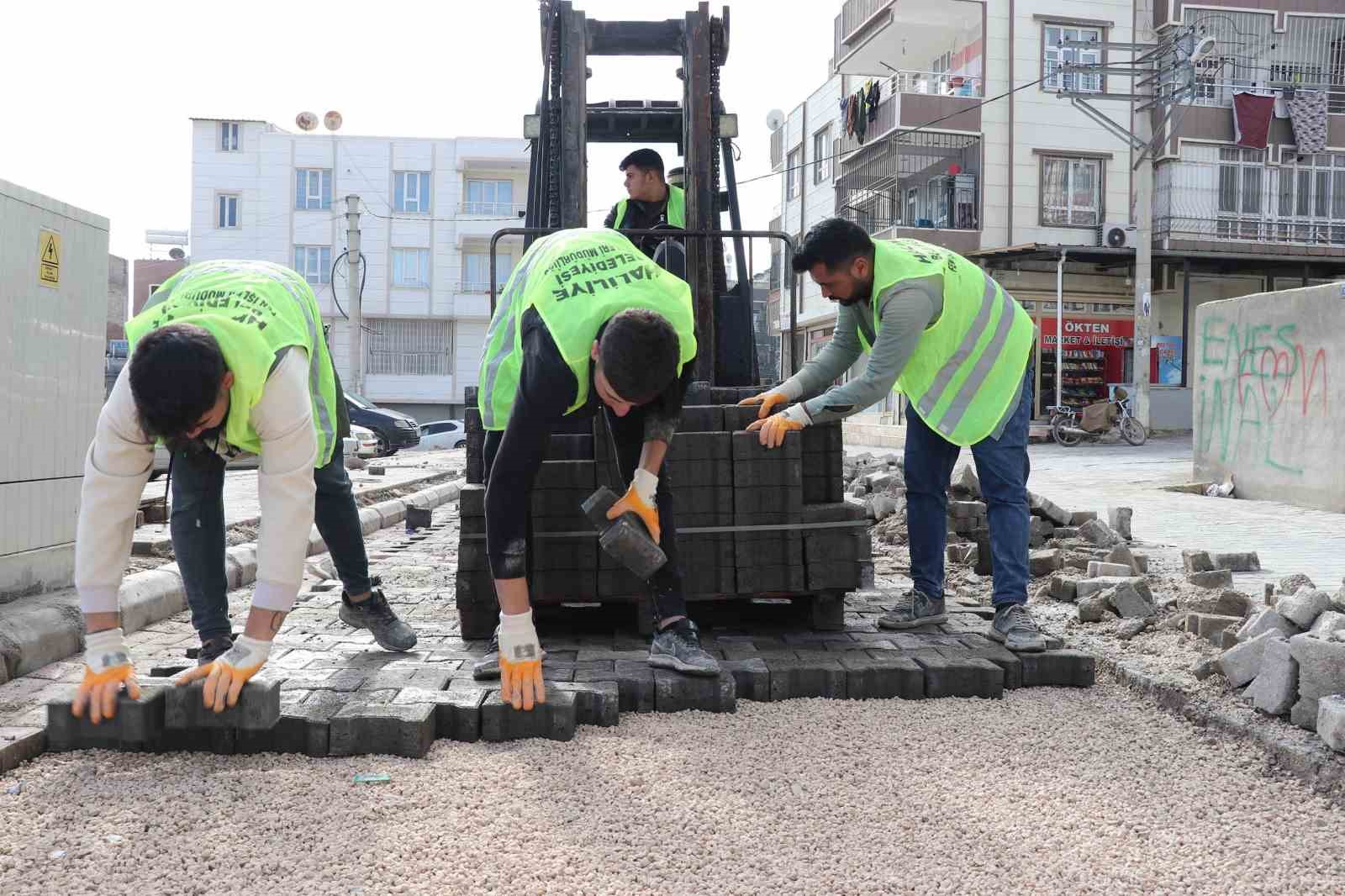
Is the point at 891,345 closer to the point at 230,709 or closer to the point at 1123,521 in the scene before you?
the point at 230,709

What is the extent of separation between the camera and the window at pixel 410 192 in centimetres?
4119

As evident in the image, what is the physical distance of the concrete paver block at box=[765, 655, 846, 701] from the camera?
11.9ft

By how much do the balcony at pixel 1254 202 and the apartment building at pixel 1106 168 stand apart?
39 millimetres

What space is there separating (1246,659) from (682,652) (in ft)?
6.12

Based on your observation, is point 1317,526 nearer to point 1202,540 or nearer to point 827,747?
point 1202,540

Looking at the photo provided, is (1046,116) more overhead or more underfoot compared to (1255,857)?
more overhead

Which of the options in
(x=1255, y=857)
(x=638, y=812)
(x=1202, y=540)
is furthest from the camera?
(x=1202, y=540)

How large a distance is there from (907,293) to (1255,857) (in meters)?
2.25

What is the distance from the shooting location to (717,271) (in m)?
5.76

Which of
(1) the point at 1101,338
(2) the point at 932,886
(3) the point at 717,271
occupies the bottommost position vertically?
(2) the point at 932,886

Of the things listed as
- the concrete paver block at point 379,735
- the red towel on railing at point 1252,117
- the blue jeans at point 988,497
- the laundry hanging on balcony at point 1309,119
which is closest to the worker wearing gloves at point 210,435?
the concrete paver block at point 379,735

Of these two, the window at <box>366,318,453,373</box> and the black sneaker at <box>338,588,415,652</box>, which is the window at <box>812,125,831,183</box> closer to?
the window at <box>366,318,453,373</box>

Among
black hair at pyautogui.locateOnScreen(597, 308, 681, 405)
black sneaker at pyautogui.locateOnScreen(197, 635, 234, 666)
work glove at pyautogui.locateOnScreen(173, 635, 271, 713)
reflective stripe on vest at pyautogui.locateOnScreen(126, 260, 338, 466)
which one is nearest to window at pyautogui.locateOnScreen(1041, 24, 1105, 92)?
reflective stripe on vest at pyautogui.locateOnScreen(126, 260, 338, 466)

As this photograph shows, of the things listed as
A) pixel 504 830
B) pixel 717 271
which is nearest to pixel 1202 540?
pixel 717 271
